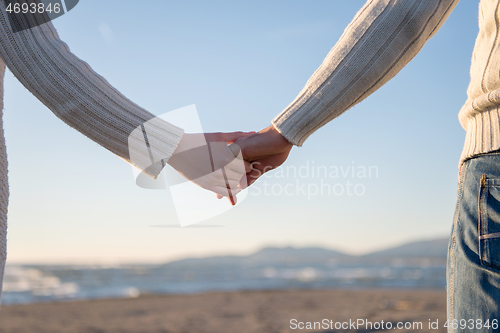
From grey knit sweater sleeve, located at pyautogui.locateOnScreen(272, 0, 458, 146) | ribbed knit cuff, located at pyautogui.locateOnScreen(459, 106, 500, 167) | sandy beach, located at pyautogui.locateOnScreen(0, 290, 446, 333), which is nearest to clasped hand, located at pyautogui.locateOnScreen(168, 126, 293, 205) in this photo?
grey knit sweater sleeve, located at pyautogui.locateOnScreen(272, 0, 458, 146)

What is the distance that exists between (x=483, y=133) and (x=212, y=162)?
2.52 ft

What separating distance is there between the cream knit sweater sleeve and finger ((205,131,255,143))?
0.13 metres

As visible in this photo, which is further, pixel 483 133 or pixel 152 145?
pixel 152 145

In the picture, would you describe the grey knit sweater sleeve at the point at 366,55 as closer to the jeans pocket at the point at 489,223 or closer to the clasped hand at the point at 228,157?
the clasped hand at the point at 228,157

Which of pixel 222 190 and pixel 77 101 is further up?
pixel 77 101

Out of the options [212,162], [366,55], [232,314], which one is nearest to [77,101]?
[212,162]

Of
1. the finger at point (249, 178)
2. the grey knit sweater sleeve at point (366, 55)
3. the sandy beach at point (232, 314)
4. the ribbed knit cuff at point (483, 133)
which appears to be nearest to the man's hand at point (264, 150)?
the finger at point (249, 178)

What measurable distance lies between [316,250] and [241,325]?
214 feet

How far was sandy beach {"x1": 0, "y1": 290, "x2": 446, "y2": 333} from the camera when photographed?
241 inches

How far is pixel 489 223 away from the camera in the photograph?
0.79 meters

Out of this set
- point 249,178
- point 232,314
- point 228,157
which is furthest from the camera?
point 232,314

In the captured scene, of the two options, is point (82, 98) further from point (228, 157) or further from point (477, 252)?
point (477, 252)

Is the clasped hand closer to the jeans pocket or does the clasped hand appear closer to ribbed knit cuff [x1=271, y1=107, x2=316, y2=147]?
ribbed knit cuff [x1=271, y1=107, x2=316, y2=147]

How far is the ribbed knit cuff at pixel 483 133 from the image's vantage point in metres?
0.82
